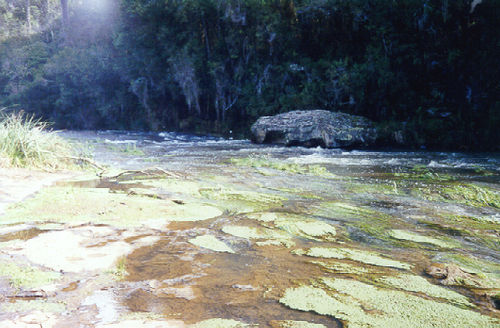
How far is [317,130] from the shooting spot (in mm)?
14992

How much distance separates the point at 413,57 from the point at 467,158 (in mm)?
7177

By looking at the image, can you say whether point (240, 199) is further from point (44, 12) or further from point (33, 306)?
point (44, 12)

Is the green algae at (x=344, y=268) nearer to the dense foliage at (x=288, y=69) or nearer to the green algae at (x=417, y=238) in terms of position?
the green algae at (x=417, y=238)

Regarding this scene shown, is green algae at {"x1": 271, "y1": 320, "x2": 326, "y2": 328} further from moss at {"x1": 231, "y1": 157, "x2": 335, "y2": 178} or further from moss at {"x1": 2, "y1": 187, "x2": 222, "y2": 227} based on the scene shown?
moss at {"x1": 231, "y1": 157, "x2": 335, "y2": 178}

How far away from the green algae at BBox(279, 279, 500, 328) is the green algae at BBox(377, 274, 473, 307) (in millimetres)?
132

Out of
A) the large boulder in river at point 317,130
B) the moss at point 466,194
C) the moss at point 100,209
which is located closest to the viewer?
the moss at point 100,209

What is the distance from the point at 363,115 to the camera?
17375 mm

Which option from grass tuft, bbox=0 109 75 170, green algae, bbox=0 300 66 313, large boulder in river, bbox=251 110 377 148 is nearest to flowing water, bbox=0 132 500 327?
green algae, bbox=0 300 66 313

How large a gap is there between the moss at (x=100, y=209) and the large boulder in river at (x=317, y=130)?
32.8ft

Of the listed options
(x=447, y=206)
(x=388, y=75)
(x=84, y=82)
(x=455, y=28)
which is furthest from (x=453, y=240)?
(x=84, y=82)

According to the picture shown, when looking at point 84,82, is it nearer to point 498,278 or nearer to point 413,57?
point 413,57

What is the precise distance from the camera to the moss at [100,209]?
4.70 meters

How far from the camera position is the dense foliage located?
15586 mm

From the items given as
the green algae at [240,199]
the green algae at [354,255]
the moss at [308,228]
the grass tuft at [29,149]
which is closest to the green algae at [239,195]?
the green algae at [240,199]
